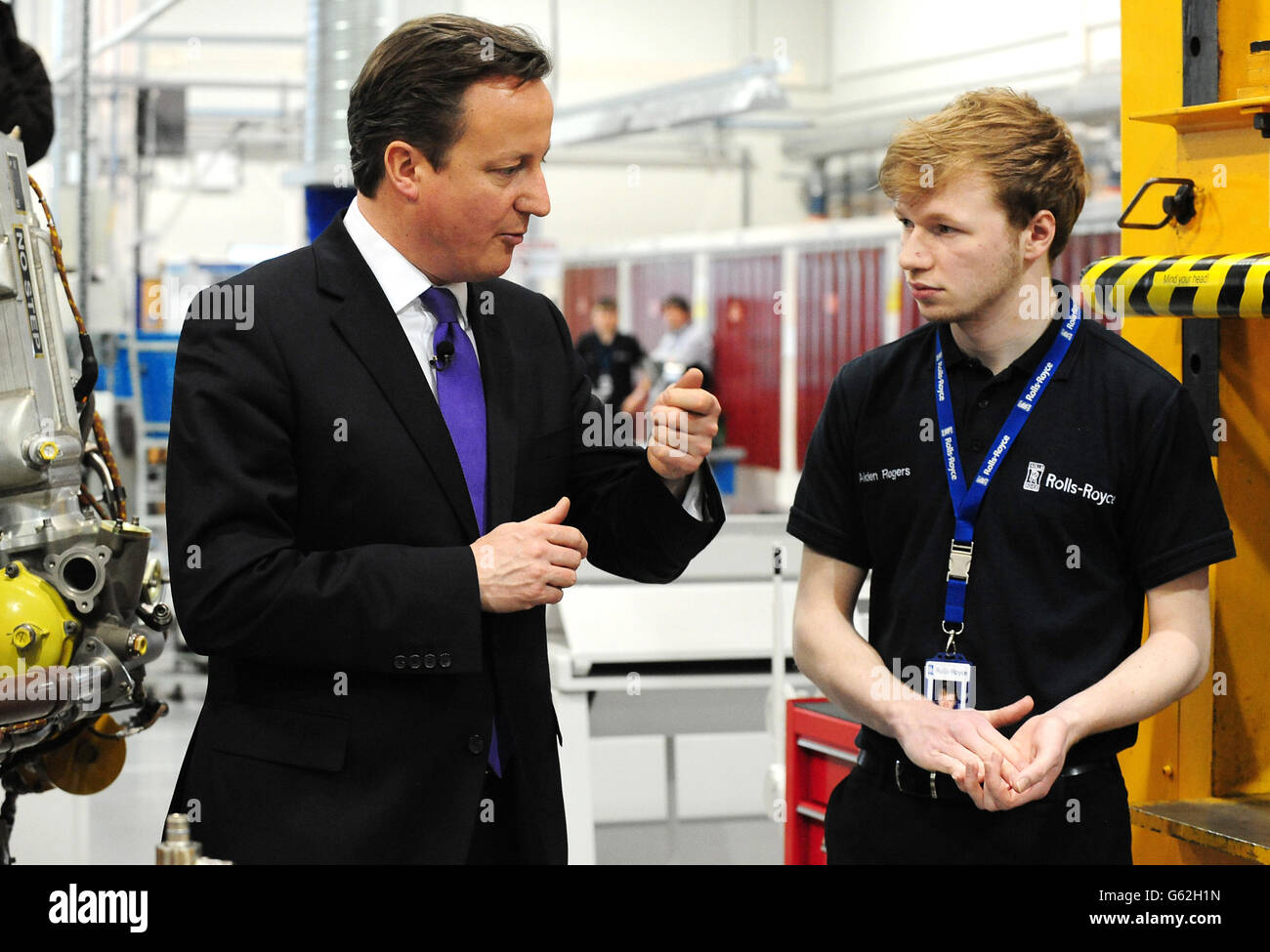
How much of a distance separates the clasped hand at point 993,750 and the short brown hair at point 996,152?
23.8 inches

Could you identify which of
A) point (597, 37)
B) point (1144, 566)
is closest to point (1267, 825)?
point (1144, 566)

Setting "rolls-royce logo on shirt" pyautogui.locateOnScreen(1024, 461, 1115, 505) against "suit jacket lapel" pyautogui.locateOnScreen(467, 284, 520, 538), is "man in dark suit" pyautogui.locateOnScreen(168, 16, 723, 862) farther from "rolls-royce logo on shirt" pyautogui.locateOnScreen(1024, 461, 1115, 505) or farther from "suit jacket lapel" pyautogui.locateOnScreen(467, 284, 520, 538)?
"rolls-royce logo on shirt" pyautogui.locateOnScreen(1024, 461, 1115, 505)

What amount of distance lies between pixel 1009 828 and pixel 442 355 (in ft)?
3.01

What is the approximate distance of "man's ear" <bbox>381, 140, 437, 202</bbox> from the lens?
5.38ft

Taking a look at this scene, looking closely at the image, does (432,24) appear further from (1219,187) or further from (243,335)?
(1219,187)

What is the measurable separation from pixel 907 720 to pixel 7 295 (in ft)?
4.78

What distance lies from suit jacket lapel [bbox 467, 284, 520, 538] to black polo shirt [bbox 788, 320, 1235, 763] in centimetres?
53

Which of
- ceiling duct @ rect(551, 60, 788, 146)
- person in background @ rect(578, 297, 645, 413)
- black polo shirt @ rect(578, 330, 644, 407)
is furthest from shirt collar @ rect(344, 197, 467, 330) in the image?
black polo shirt @ rect(578, 330, 644, 407)

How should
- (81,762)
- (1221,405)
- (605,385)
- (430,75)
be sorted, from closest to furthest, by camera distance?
(430,75) < (1221,405) < (81,762) < (605,385)

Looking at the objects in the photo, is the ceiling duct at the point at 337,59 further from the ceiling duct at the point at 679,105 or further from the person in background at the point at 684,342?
the person in background at the point at 684,342

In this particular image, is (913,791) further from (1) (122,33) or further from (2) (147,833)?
(1) (122,33)

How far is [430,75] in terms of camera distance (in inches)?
63.7

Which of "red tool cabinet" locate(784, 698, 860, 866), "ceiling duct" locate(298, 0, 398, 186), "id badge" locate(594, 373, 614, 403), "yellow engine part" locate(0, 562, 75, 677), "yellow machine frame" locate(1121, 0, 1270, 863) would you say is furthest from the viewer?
"id badge" locate(594, 373, 614, 403)

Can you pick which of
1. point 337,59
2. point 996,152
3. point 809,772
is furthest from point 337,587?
point 337,59
